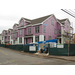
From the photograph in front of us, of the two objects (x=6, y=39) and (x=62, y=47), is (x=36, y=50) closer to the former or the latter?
(x=62, y=47)

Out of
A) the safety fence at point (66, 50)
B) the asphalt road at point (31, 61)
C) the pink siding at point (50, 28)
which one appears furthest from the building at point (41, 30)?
the asphalt road at point (31, 61)

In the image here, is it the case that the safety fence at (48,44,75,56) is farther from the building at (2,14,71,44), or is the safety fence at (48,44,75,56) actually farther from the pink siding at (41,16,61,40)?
the pink siding at (41,16,61,40)

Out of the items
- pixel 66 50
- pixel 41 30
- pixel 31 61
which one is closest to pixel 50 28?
pixel 41 30

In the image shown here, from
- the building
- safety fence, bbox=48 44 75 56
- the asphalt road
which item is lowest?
the asphalt road

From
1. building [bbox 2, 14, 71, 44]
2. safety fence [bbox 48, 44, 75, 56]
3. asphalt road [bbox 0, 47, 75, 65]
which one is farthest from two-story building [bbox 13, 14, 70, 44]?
asphalt road [bbox 0, 47, 75, 65]

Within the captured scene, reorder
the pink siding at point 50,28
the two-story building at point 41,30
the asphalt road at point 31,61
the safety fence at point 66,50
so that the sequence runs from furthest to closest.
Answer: the pink siding at point 50,28
the two-story building at point 41,30
the safety fence at point 66,50
the asphalt road at point 31,61

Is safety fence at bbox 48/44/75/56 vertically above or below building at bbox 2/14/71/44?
below

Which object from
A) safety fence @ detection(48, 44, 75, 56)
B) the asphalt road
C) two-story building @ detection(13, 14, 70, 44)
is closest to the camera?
the asphalt road

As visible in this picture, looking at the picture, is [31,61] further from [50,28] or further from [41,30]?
[50,28]

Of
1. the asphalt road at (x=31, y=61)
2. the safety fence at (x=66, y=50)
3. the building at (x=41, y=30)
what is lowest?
the asphalt road at (x=31, y=61)

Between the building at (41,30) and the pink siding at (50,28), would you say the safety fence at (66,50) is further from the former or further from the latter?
the pink siding at (50,28)

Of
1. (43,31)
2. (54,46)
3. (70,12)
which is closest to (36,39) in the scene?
(43,31)

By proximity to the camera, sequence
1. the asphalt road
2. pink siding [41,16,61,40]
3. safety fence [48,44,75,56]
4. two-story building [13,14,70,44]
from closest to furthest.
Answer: the asphalt road
safety fence [48,44,75,56]
two-story building [13,14,70,44]
pink siding [41,16,61,40]

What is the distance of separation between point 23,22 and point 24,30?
9.49 ft
